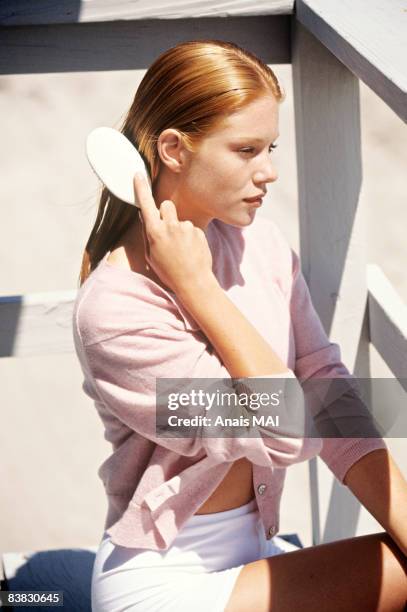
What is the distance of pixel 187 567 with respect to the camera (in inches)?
65.2

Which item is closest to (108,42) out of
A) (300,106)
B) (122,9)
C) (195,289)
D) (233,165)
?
(122,9)

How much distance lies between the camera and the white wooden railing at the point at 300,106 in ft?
6.20

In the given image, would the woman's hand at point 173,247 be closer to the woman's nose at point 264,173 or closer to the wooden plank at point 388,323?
the woman's nose at point 264,173

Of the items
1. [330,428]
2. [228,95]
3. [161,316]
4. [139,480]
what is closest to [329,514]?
[330,428]

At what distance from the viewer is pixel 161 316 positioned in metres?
1.61

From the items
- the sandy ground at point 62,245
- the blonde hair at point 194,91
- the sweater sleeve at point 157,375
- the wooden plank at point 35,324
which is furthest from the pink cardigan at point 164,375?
the sandy ground at point 62,245

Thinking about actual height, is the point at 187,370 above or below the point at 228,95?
below

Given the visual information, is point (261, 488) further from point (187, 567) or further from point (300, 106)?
point (300, 106)

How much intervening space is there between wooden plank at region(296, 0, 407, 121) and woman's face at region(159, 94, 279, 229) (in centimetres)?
16

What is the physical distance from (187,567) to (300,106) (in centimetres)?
95

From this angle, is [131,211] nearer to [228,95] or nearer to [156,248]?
[156,248]

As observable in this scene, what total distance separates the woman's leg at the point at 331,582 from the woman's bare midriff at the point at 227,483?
0.50 feet

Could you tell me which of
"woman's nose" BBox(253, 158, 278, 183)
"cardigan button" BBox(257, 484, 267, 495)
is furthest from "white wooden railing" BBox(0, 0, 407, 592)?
"cardigan button" BBox(257, 484, 267, 495)

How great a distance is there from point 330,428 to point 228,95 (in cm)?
62
